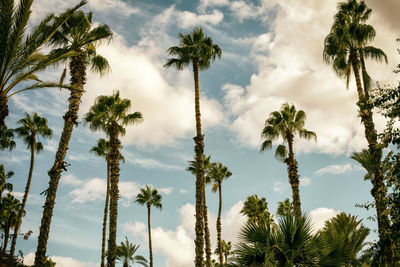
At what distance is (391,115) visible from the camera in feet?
35.2

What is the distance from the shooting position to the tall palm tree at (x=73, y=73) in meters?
12.6

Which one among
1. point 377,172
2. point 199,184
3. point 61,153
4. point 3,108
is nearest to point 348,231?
point 377,172

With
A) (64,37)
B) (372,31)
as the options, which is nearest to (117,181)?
(64,37)

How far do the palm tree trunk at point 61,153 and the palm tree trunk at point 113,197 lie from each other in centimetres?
739

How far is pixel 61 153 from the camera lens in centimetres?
1373

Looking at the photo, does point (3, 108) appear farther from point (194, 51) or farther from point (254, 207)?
point (254, 207)

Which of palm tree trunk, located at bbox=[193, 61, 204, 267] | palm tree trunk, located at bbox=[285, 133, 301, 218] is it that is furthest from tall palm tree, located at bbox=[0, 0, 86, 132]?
palm tree trunk, located at bbox=[285, 133, 301, 218]

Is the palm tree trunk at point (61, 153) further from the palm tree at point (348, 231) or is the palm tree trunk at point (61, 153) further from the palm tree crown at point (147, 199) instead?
the palm tree crown at point (147, 199)

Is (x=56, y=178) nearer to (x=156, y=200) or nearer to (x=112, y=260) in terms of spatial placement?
(x=112, y=260)

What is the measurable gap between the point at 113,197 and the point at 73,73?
29.9 ft

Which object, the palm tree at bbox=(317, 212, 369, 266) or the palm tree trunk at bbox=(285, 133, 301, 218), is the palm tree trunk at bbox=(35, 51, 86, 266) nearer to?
the palm tree at bbox=(317, 212, 369, 266)

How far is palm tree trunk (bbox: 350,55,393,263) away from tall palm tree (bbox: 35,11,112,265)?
12.2 m

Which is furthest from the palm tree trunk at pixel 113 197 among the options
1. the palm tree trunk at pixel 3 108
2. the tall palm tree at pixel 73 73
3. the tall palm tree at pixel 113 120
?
the palm tree trunk at pixel 3 108

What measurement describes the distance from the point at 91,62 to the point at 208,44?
24.8 ft
